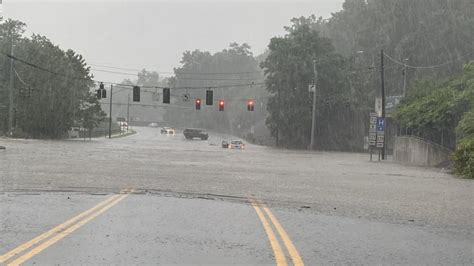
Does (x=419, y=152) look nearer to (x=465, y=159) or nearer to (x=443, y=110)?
(x=443, y=110)

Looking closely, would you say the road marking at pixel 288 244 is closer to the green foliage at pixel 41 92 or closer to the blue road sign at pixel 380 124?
the blue road sign at pixel 380 124

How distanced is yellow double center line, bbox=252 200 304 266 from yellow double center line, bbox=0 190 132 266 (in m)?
3.17

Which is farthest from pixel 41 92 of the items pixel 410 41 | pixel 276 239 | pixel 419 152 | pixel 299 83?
pixel 276 239

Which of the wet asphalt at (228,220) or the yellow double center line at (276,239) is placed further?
the wet asphalt at (228,220)

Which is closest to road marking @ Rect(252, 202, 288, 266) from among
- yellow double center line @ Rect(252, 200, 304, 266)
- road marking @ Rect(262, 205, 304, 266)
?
yellow double center line @ Rect(252, 200, 304, 266)

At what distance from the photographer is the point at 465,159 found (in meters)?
26.3

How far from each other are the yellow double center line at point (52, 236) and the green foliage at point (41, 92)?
175ft

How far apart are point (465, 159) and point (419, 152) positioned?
37.9 ft

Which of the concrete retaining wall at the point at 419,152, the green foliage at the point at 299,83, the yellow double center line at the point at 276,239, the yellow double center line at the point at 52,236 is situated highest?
the green foliage at the point at 299,83

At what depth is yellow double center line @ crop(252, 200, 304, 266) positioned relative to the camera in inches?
282

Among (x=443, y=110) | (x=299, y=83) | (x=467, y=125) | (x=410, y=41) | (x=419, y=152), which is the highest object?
(x=410, y=41)

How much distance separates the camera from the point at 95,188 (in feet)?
51.2

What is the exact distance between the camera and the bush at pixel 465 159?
25328 mm

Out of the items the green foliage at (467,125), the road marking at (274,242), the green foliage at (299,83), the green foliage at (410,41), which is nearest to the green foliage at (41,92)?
the green foliage at (299,83)
